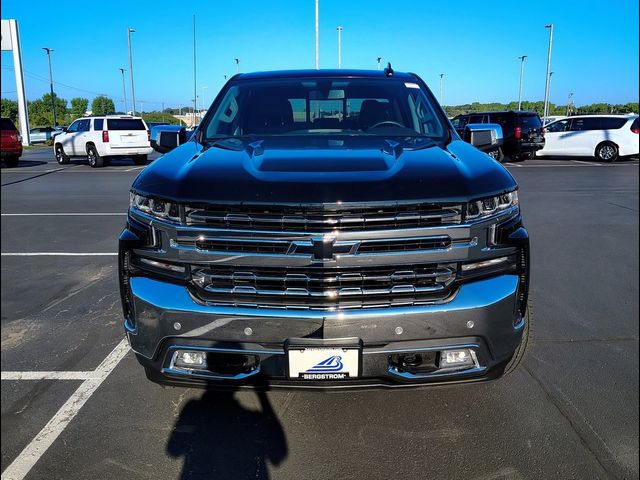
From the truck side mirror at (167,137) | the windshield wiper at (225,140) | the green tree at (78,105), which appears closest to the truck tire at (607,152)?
the truck side mirror at (167,137)

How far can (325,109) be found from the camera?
12.8 ft

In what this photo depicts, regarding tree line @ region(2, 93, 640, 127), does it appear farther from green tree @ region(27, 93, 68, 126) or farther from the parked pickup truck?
the parked pickup truck

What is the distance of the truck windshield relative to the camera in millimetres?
3758

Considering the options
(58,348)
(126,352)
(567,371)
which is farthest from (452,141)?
(58,348)

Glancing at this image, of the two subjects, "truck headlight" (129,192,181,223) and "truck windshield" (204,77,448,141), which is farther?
"truck windshield" (204,77,448,141)

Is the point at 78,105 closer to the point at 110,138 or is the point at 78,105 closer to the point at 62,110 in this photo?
the point at 62,110

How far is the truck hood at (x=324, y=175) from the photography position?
2344 mm

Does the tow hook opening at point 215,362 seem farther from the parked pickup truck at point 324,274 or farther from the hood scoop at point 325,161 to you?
the hood scoop at point 325,161

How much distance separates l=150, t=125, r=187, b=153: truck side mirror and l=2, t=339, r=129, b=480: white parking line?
5.17ft

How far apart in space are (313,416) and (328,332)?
3.04 ft

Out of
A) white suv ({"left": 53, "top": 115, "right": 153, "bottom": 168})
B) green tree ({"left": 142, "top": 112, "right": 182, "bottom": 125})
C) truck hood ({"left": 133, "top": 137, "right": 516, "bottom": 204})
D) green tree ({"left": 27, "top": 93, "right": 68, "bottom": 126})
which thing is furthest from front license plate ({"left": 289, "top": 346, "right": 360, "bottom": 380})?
green tree ({"left": 27, "top": 93, "right": 68, "bottom": 126})

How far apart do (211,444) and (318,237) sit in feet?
4.16

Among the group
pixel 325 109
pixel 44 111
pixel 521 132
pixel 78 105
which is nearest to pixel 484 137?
pixel 325 109

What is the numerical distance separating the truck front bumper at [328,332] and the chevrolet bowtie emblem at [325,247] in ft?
0.83
